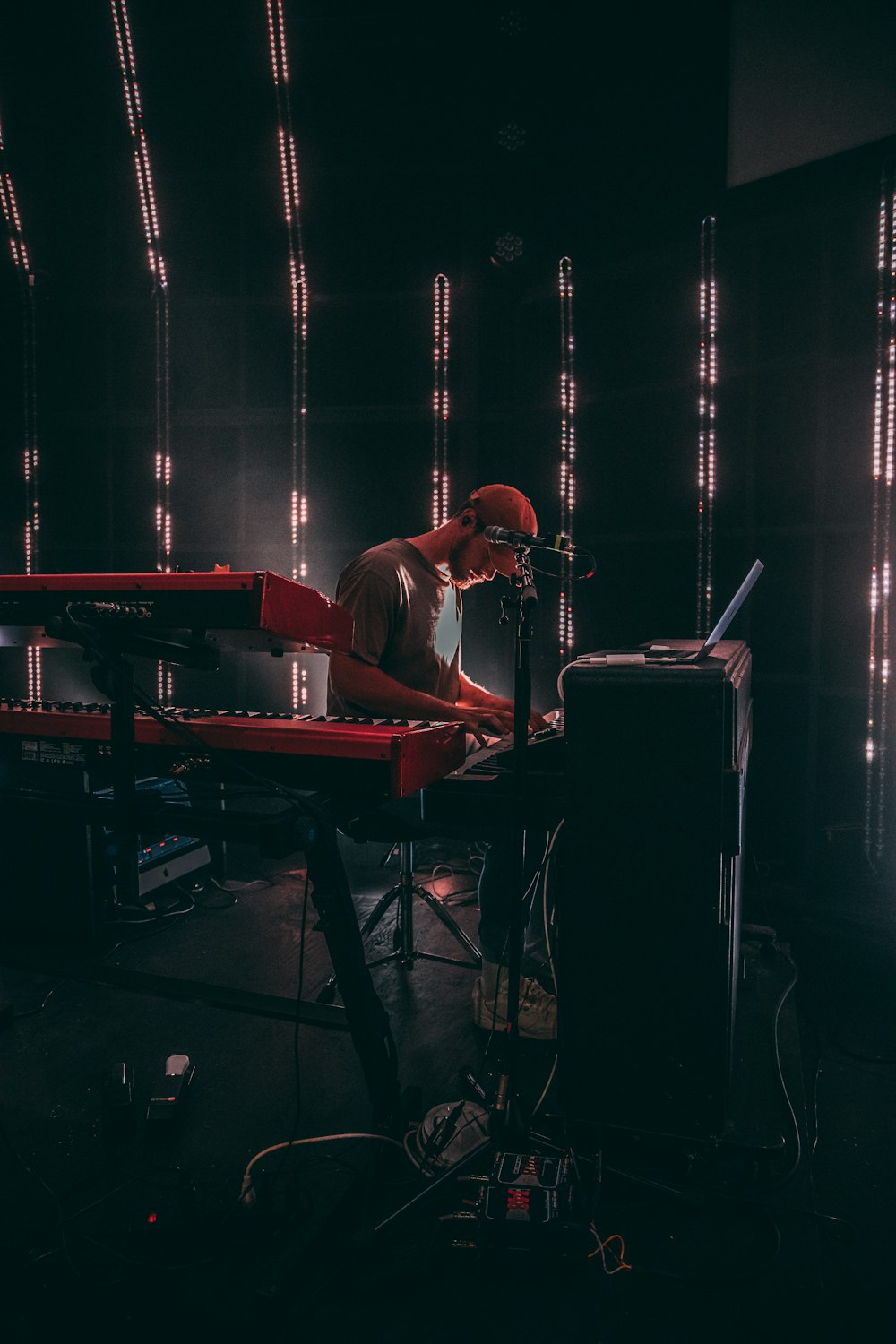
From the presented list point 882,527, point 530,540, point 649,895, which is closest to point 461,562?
point 530,540

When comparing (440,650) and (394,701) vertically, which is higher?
(440,650)

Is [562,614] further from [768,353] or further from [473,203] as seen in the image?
[473,203]

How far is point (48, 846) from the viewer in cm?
279

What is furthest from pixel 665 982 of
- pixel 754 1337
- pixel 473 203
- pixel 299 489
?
pixel 473 203

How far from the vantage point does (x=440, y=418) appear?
3.68 metres

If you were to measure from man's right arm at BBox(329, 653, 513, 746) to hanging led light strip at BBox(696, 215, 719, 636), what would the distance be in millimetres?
1608

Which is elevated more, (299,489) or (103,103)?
(103,103)

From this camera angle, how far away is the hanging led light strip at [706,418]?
10.3 feet

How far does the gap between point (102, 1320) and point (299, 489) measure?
11.1ft

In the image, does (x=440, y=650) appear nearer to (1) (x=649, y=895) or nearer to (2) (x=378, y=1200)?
(1) (x=649, y=895)

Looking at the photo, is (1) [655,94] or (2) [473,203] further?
(2) [473,203]

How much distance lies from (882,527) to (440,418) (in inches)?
84.7

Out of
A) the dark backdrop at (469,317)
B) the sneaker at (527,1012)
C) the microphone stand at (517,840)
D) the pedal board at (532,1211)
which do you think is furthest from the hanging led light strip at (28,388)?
the pedal board at (532,1211)

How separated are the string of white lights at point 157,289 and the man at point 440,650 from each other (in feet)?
6.72
